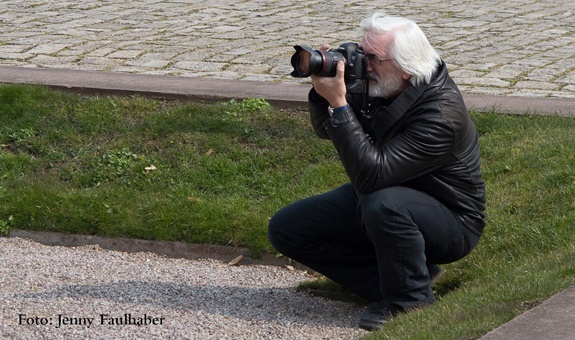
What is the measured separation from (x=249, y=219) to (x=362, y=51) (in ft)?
5.33

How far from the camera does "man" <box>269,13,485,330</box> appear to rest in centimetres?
437

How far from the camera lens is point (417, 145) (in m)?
4.38

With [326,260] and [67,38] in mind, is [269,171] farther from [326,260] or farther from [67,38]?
[67,38]

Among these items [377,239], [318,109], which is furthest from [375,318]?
[318,109]

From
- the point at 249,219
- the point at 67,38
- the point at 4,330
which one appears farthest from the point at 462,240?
the point at 67,38

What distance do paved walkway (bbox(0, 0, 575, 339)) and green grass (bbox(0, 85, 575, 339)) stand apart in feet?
1.41

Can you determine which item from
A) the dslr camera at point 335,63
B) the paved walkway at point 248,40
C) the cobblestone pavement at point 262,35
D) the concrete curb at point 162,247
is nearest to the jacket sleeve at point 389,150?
the dslr camera at point 335,63

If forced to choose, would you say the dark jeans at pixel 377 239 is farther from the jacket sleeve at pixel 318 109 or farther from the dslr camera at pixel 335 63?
the dslr camera at pixel 335 63

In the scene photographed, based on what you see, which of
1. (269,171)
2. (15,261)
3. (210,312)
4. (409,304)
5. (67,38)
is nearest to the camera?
(409,304)

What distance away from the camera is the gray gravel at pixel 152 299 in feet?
14.8

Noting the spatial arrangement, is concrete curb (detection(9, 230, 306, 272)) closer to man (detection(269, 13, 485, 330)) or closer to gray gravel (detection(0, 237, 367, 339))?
gray gravel (detection(0, 237, 367, 339))

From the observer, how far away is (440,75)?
455 cm

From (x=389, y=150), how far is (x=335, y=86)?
13.9 inches

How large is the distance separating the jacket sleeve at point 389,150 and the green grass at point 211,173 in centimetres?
63
